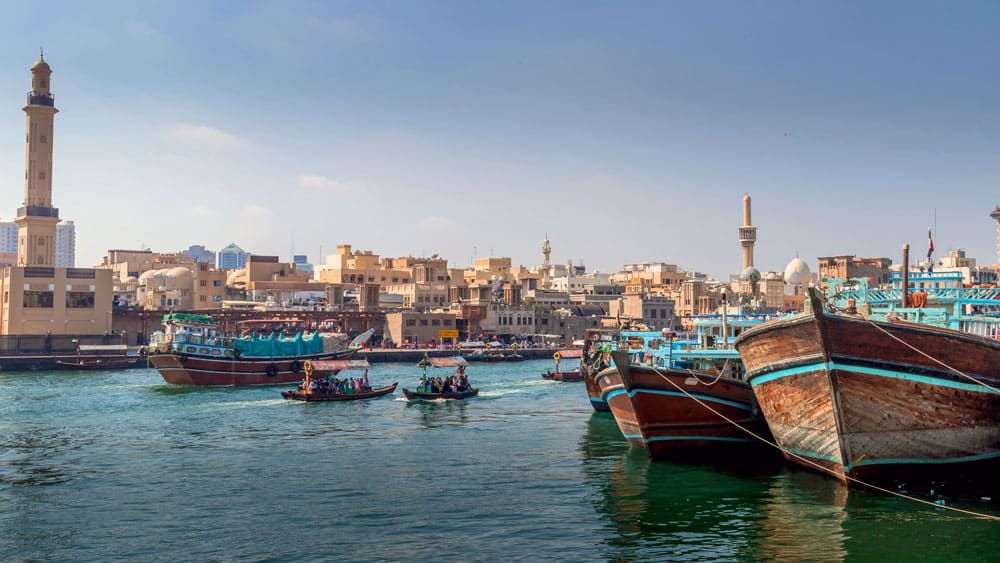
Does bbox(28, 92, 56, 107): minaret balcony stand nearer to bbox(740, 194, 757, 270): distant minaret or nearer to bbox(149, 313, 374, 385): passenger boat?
bbox(149, 313, 374, 385): passenger boat

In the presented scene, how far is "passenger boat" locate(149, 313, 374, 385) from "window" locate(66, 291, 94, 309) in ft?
86.9

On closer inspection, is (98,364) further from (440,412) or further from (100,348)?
(440,412)

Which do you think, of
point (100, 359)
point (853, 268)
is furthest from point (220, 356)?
point (853, 268)

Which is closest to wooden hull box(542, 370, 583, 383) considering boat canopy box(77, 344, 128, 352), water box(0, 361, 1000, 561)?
water box(0, 361, 1000, 561)

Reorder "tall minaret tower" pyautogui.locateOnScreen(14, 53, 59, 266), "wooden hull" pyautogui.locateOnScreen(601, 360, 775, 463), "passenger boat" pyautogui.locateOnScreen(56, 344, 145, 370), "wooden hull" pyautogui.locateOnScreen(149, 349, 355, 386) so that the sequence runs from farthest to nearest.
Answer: "tall minaret tower" pyautogui.locateOnScreen(14, 53, 59, 266) < "passenger boat" pyautogui.locateOnScreen(56, 344, 145, 370) < "wooden hull" pyautogui.locateOnScreen(149, 349, 355, 386) < "wooden hull" pyautogui.locateOnScreen(601, 360, 775, 463)

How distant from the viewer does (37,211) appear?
342 feet

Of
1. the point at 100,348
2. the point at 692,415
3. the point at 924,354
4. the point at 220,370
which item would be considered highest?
Result: the point at 924,354

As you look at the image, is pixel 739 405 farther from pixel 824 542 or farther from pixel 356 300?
pixel 356 300

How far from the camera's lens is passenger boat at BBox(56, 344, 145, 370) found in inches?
3295

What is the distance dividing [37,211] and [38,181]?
3428 mm

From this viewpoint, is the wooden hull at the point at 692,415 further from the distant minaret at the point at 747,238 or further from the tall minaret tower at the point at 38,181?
the distant minaret at the point at 747,238

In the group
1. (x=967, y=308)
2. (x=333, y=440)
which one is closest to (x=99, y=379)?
(x=333, y=440)

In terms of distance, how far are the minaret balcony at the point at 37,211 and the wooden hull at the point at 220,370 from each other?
46.0 meters

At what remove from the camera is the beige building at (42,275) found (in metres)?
91.6
